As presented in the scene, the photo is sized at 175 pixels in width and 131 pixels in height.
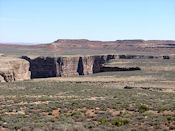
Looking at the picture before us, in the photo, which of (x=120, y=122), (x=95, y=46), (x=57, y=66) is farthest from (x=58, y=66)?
(x=95, y=46)

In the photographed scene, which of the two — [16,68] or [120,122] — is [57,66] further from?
[120,122]

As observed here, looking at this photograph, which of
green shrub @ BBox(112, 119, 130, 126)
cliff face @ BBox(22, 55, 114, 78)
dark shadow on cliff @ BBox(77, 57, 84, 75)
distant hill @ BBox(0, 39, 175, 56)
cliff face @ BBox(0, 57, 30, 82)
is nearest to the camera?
green shrub @ BBox(112, 119, 130, 126)

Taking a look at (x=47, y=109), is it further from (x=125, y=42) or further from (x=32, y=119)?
(x=125, y=42)

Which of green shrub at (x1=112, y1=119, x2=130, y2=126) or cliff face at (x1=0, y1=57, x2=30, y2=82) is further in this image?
cliff face at (x1=0, y1=57, x2=30, y2=82)

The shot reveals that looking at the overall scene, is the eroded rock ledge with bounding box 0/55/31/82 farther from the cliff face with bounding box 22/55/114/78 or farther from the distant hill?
the distant hill

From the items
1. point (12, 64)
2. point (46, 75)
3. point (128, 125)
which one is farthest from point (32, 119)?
point (46, 75)

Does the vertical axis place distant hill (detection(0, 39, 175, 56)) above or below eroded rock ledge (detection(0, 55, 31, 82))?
above

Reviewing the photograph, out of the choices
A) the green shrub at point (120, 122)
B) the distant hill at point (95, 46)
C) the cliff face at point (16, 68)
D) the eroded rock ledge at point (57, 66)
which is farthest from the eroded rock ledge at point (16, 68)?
the distant hill at point (95, 46)

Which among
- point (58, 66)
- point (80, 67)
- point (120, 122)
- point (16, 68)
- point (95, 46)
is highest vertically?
point (95, 46)

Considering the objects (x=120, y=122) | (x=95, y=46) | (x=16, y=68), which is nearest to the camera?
(x=120, y=122)

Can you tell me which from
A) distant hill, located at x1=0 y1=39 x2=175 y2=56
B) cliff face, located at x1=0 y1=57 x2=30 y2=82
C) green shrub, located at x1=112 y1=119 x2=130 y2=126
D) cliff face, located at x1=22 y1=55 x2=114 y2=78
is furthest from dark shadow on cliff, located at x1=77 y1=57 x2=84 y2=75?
green shrub, located at x1=112 y1=119 x2=130 y2=126

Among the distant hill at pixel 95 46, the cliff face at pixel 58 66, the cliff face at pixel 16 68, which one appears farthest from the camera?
the distant hill at pixel 95 46

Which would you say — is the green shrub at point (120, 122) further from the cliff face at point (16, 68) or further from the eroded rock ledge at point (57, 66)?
the eroded rock ledge at point (57, 66)

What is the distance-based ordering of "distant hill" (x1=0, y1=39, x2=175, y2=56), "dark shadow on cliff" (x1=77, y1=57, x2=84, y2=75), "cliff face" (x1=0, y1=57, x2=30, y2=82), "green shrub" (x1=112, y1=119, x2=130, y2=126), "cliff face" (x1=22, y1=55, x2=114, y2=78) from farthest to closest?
1. "distant hill" (x1=0, y1=39, x2=175, y2=56)
2. "dark shadow on cliff" (x1=77, y1=57, x2=84, y2=75)
3. "cliff face" (x1=22, y1=55, x2=114, y2=78)
4. "cliff face" (x1=0, y1=57, x2=30, y2=82)
5. "green shrub" (x1=112, y1=119, x2=130, y2=126)
